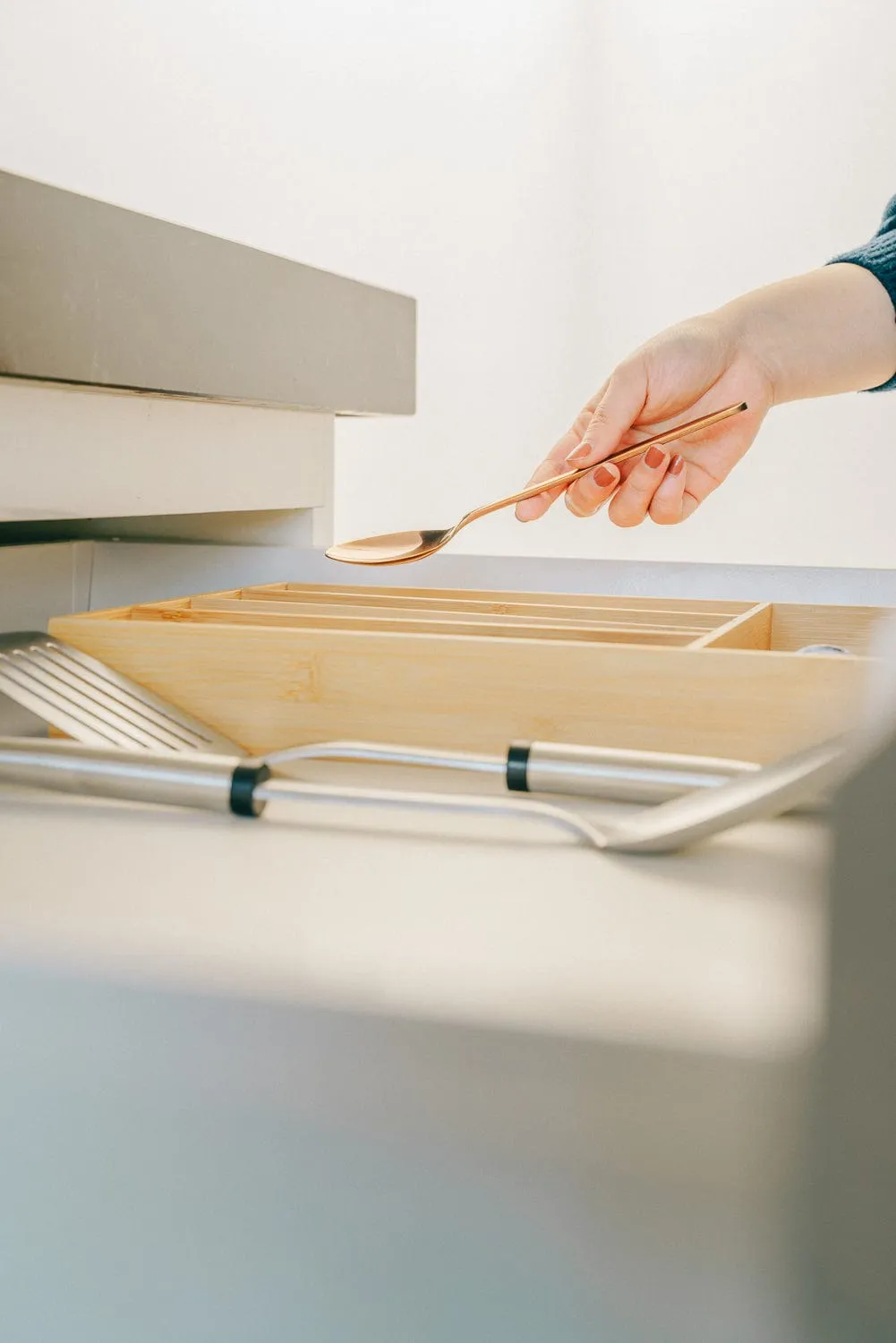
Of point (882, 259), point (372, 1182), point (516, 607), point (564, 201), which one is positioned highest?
point (564, 201)

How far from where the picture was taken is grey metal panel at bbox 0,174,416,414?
628 mm

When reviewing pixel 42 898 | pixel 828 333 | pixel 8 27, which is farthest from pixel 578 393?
pixel 42 898

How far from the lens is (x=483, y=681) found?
0.58 meters

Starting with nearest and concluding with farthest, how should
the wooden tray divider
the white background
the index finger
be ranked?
the wooden tray divider
the index finger
the white background

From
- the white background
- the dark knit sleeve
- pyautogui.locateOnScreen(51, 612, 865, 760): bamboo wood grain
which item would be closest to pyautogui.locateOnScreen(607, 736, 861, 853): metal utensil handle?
pyautogui.locateOnScreen(51, 612, 865, 760): bamboo wood grain

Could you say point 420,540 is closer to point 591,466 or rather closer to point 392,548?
point 392,548

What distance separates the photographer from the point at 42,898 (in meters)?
0.36

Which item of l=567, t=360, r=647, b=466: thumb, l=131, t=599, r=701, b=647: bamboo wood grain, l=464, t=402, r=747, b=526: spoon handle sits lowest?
l=131, t=599, r=701, b=647: bamboo wood grain

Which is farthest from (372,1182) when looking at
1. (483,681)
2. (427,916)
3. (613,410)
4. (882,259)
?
(882,259)

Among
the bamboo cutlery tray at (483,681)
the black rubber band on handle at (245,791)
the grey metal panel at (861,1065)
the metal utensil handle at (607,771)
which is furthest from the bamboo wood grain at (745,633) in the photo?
the grey metal panel at (861,1065)

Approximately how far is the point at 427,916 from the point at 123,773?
0.18 metres

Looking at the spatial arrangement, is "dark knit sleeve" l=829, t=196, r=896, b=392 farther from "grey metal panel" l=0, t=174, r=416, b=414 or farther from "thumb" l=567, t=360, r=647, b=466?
"grey metal panel" l=0, t=174, r=416, b=414

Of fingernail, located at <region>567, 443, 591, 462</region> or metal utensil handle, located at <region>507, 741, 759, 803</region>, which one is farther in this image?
fingernail, located at <region>567, 443, 591, 462</region>

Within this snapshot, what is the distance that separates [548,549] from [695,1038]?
2.69 metres
